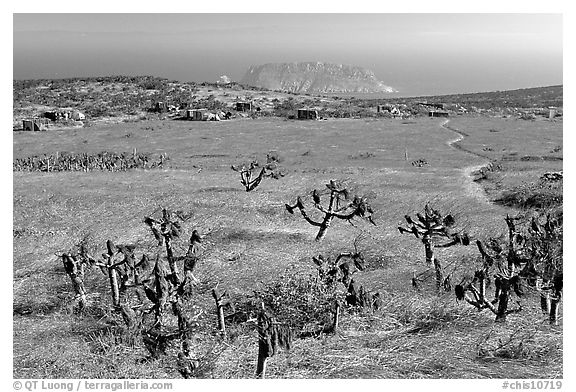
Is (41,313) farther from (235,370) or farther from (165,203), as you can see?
(165,203)

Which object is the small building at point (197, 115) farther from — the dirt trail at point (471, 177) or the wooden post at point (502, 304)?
the wooden post at point (502, 304)

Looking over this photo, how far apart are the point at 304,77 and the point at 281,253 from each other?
61.3 meters

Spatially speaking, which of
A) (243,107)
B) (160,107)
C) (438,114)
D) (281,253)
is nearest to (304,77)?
(243,107)

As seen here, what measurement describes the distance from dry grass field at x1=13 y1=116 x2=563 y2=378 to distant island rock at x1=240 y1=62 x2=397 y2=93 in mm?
36040

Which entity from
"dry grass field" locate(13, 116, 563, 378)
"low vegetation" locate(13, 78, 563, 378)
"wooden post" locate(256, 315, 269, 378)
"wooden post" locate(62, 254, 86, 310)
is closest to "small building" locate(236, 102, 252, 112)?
"dry grass field" locate(13, 116, 563, 378)

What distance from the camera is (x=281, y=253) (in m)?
15.8

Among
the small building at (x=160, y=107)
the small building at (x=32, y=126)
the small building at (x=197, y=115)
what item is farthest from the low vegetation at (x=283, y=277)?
the small building at (x=160, y=107)

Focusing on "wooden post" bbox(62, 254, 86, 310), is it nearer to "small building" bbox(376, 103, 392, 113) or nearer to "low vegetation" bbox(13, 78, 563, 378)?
"low vegetation" bbox(13, 78, 563, 378)

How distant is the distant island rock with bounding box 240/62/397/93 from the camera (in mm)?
75375

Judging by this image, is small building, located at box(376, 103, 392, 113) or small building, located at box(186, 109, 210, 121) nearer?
small building, located at box(186, 109, 210, 121)

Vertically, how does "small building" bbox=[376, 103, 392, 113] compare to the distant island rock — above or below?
below

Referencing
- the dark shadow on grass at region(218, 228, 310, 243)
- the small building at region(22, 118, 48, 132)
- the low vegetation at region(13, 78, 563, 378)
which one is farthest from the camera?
the small building at region(22, 118, 48, 132)

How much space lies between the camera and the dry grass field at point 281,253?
9.24 meters

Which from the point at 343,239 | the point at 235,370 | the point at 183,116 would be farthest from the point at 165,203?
the point at 183,116
